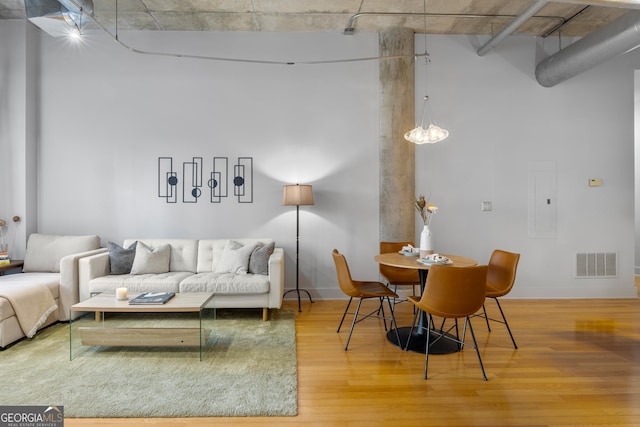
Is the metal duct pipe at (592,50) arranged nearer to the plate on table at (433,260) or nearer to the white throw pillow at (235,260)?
the plate on table at (433,260)

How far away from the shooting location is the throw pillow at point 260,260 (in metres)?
4.36

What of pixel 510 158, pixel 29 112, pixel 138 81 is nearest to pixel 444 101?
pixel 510 158

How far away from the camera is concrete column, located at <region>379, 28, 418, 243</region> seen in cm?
505

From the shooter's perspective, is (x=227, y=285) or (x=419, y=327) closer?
(x=419, y=327)

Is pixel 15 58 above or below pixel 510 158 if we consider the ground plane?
above

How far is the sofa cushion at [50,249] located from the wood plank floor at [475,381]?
293 cm

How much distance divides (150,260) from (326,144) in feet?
9.23

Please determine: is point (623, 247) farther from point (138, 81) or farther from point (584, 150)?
point (138, 81)

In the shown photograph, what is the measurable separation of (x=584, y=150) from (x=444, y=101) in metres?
2.22

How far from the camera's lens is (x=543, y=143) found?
17.3 feet

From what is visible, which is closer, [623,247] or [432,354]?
[432,354]

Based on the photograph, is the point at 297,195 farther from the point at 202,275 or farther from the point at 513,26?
the point at 513,26

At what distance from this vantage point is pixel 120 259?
14.3 ft

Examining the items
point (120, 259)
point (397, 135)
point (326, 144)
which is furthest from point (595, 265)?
point (120, 259)
